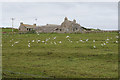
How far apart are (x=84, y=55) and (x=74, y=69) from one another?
13.3 feet

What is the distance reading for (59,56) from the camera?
13.4m

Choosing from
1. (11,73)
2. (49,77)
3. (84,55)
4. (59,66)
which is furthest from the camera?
(84,55)

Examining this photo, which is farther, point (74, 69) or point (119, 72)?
point (74, 69)

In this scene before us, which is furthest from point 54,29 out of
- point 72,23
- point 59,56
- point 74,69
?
point 74,69

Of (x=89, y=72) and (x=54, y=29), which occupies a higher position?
(x=54, y=29)

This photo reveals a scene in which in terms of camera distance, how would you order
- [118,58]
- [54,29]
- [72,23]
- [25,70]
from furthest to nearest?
[54,29], [72,23], [118,58], [25,70]

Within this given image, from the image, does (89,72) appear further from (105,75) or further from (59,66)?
(59,66)

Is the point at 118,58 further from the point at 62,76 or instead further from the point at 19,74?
the point at 19,74

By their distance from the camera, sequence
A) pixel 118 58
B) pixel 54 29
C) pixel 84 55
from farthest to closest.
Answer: pixel 54 29
pixel 84 55
pixel 118 58

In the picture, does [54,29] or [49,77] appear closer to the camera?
[49,77]

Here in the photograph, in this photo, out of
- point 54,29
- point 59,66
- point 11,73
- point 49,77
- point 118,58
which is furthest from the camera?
point 54,29

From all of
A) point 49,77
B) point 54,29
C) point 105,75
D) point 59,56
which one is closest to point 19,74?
point 49,77

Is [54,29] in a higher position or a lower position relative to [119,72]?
higher

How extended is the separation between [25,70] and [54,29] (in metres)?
52.8
